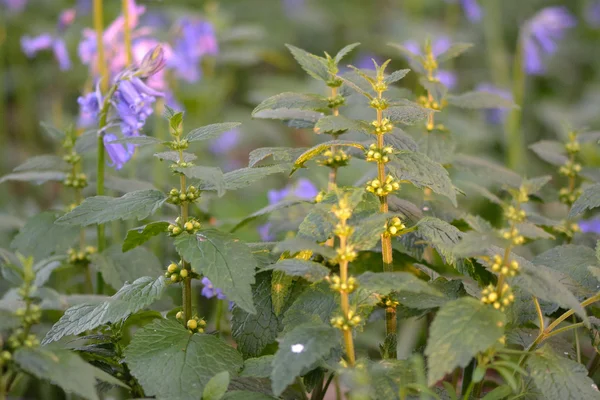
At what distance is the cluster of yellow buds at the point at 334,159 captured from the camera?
1848 mm

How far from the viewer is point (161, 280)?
1.60 m

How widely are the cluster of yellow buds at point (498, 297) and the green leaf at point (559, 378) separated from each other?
137 mm

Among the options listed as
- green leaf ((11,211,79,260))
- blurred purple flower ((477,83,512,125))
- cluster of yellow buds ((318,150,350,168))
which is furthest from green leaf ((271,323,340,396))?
blurred purple flower ((477,83,512,125))

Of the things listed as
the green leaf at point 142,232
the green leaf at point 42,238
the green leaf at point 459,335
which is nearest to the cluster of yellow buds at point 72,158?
the green leaf at point 42,238

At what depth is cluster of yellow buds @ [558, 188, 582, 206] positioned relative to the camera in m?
2.20

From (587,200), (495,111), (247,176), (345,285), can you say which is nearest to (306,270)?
(345,285)

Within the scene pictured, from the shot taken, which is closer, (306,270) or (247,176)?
(306,270)

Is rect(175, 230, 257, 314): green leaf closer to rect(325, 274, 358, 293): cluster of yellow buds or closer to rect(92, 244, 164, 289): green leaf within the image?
rect(325, 274, 358, 293): cluster of yellow buds

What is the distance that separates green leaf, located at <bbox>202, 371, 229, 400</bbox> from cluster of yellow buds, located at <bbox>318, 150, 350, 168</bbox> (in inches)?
24.4

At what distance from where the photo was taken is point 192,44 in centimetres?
337

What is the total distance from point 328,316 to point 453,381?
1.77 feet

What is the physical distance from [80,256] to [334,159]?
78 centimetres

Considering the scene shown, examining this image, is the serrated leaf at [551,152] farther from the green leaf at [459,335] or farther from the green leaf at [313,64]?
the green leaf at [459,335]

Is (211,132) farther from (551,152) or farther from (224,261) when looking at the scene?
(551,152)
